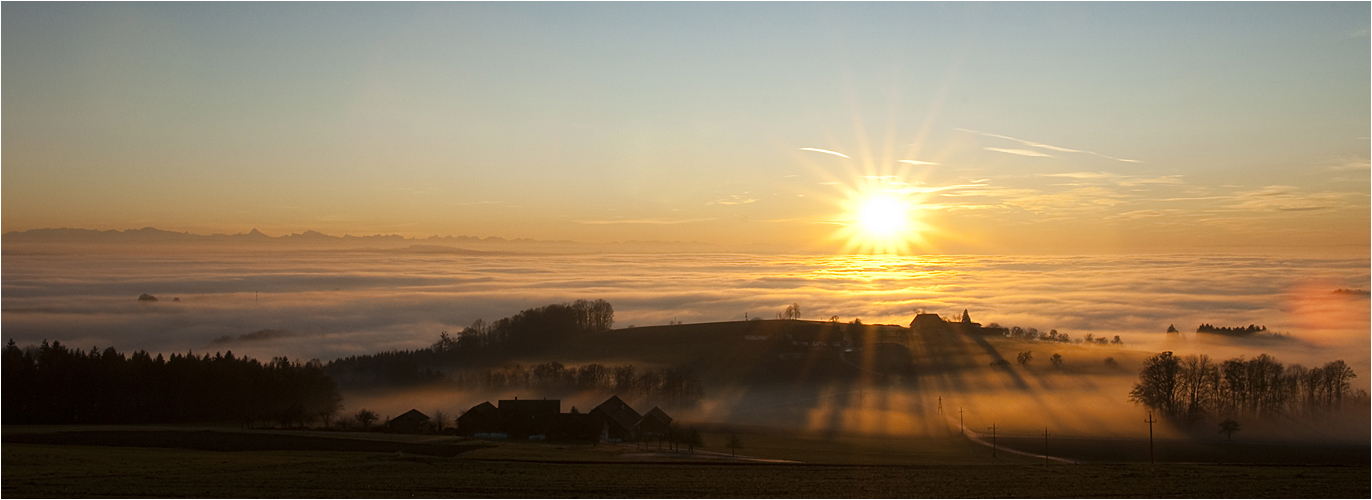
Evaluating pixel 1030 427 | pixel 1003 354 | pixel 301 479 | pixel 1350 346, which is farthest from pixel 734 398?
pixel 1350 346

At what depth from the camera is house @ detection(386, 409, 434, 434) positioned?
204ft

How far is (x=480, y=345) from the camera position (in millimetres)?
122375

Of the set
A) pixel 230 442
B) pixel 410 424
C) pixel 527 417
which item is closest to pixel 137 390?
pixel 230 442

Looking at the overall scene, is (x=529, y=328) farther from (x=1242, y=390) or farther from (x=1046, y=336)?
(x=1242, y=390)

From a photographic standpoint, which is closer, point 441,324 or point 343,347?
point 343,347

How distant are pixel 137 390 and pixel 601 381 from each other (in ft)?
138

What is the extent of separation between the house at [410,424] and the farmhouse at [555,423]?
8.33ft

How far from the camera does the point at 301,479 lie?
31797mm

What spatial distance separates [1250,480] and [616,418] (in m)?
38.7

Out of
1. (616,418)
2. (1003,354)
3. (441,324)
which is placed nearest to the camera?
(616,418)

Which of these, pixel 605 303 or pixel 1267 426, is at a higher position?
pixel 605 303

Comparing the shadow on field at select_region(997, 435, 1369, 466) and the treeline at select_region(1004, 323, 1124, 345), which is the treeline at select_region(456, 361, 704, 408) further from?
the treeline at select_region(1004, 323, 1124, 345)

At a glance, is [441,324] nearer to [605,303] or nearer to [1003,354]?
[605,303]

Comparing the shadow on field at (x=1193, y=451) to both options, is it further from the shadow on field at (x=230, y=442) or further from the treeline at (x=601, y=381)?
the shadow on field at (x=230, y=442)
